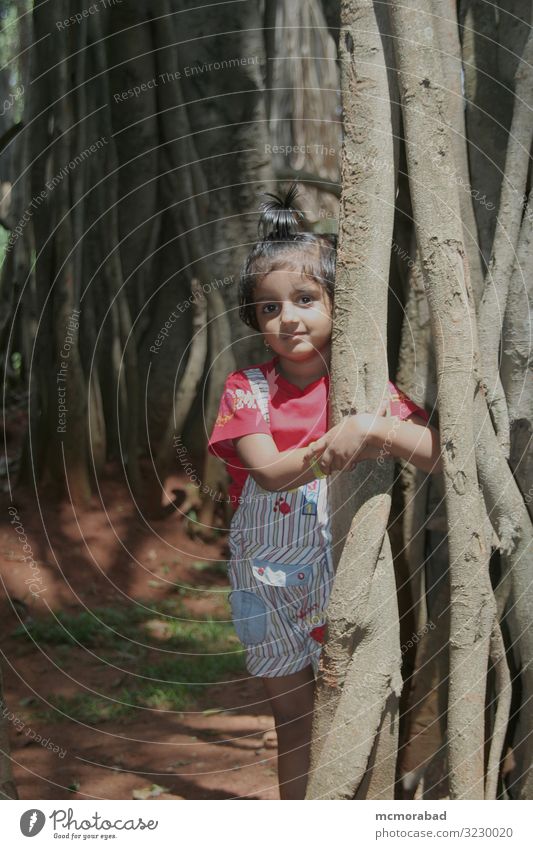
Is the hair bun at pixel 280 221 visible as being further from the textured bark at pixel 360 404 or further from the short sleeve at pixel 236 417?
the short sleeve at pixel 236 417

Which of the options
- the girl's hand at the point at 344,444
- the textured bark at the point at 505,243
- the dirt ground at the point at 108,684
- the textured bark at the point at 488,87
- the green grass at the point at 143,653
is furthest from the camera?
the green grass at the point at 143,653

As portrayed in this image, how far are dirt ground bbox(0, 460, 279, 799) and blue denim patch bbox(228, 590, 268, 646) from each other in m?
0.54

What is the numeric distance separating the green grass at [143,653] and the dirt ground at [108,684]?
0.09 feet

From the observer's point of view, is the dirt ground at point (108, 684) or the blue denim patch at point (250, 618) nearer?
the blue denim patch at point (250, 618)

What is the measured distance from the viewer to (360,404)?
6.44 ft

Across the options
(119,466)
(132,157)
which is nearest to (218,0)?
(132,157)

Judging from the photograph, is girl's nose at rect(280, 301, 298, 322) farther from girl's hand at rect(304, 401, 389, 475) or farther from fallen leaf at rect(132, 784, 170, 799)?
fallen leaf at rect(132, 784, 170, 799)

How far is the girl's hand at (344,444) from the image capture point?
6.18 feet

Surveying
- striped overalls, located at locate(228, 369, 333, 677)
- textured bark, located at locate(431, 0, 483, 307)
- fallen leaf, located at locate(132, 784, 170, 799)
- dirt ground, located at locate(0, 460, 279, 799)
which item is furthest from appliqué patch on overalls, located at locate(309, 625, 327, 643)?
fallen leaf, located at locate(132, 784, 170, 799)

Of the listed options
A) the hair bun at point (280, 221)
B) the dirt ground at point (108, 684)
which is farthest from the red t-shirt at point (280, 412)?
the dirt ground at point (108, 684)

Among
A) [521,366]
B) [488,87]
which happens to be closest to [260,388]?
[521,366]

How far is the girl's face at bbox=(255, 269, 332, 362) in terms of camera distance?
2117mm

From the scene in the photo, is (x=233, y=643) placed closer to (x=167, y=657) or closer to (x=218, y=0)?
(x=167, y=657)
